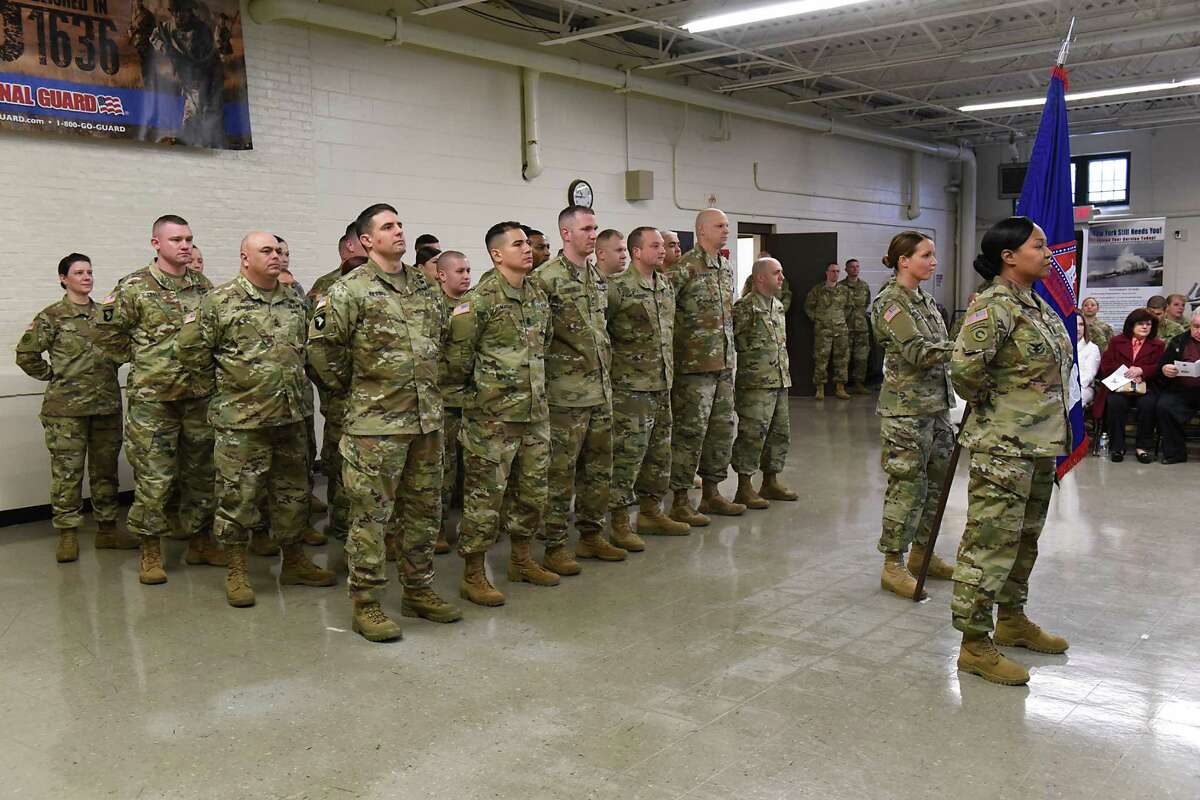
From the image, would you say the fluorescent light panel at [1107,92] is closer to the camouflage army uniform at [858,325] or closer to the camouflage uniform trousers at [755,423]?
the camouflage army uniform at [858,325]

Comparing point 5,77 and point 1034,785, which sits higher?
point 5,77

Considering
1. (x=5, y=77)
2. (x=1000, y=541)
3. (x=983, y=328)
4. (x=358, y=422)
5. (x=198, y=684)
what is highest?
(x=5, y=77)

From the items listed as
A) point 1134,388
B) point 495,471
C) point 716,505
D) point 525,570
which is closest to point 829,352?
point 1134,388

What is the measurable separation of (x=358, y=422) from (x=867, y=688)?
2108mm

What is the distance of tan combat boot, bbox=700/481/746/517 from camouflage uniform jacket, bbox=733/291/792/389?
675 millimetres

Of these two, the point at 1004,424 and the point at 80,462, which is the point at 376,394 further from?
the point at 80,462

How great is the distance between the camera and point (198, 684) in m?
3.37

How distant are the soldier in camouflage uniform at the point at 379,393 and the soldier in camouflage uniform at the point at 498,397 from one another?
305mm

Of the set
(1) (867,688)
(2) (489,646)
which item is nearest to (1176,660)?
(1) (867,688)

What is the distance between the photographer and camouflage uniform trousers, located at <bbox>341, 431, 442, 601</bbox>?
12.0 ft

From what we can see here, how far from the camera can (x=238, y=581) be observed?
169 inches

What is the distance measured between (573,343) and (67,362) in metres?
2.87

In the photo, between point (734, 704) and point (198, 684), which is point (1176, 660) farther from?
point (198, 684)

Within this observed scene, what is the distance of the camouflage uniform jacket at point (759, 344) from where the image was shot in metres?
5.88
